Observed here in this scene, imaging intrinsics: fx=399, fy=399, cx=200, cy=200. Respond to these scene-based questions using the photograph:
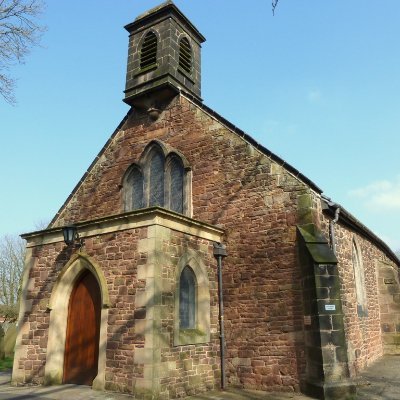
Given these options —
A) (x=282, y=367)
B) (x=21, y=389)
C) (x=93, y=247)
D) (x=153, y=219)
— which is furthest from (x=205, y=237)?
(x=21, y=389)

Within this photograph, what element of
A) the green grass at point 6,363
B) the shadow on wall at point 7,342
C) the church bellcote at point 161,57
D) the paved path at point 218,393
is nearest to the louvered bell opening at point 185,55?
the church bellcote at point 161,57

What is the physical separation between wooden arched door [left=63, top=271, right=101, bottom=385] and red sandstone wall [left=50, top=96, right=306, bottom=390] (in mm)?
3234

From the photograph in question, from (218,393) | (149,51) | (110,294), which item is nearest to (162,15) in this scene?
(149,51)

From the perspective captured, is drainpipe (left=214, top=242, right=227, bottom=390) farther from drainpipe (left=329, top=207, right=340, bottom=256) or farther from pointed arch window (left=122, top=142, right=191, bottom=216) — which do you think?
drainpipe (left=329, top=207, right=340, bottom=256)

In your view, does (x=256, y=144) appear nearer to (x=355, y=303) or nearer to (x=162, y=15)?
(x=355, y=303)

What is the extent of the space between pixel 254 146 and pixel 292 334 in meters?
4.88

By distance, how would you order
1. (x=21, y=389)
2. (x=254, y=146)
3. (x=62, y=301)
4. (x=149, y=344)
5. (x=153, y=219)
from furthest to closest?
(x=254, y=146), (x=62, y=301), (x=21, y=389), (x=153, y=219), (x=149, y=344)

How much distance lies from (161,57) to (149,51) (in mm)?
908

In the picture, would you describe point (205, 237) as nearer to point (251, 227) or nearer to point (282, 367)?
point (251, 227)

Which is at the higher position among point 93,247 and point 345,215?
point 345,215

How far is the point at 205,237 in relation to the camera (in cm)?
1012

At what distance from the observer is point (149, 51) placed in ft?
47.0

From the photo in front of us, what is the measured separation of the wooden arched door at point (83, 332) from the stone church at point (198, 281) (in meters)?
0.03

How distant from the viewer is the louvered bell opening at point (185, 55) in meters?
14.3
